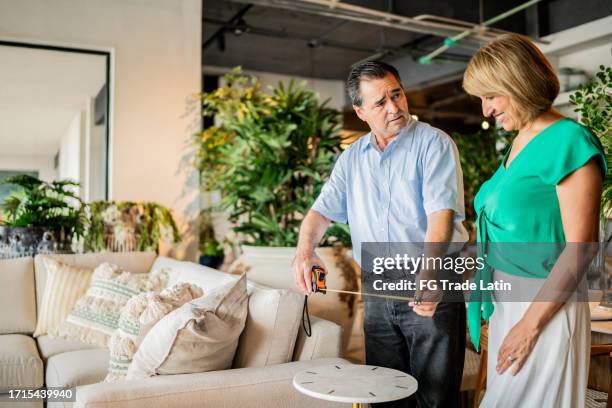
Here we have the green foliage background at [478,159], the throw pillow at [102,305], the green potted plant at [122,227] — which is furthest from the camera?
the green foliage background at [478,159]

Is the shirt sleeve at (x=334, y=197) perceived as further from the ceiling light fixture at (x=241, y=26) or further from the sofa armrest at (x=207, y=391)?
the ceiling light fixture at (x=241, y=26)

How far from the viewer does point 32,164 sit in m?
4.16

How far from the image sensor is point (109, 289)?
3.12m

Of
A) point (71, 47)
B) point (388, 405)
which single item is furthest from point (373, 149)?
point (71, 47)

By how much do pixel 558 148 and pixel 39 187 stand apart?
3709 mm

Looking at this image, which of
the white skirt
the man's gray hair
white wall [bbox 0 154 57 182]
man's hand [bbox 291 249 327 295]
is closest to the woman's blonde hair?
the white skirt

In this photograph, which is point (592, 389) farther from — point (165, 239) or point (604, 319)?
point (165, 239)

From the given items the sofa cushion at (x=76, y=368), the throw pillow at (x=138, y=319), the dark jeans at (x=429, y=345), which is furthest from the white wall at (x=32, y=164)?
the dark jeans at (x=429, y=345)

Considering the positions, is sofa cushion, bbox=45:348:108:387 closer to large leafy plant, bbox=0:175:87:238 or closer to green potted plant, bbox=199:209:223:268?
large leafy plant, bbox=0:175:87:238

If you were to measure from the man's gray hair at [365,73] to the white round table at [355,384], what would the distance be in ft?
2.62

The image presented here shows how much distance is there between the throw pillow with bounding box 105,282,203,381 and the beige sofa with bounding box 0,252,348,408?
0.61ft

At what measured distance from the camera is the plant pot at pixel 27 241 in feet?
12.1

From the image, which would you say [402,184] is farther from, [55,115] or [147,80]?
[55,115]

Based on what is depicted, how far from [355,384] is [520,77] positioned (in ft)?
2.73
